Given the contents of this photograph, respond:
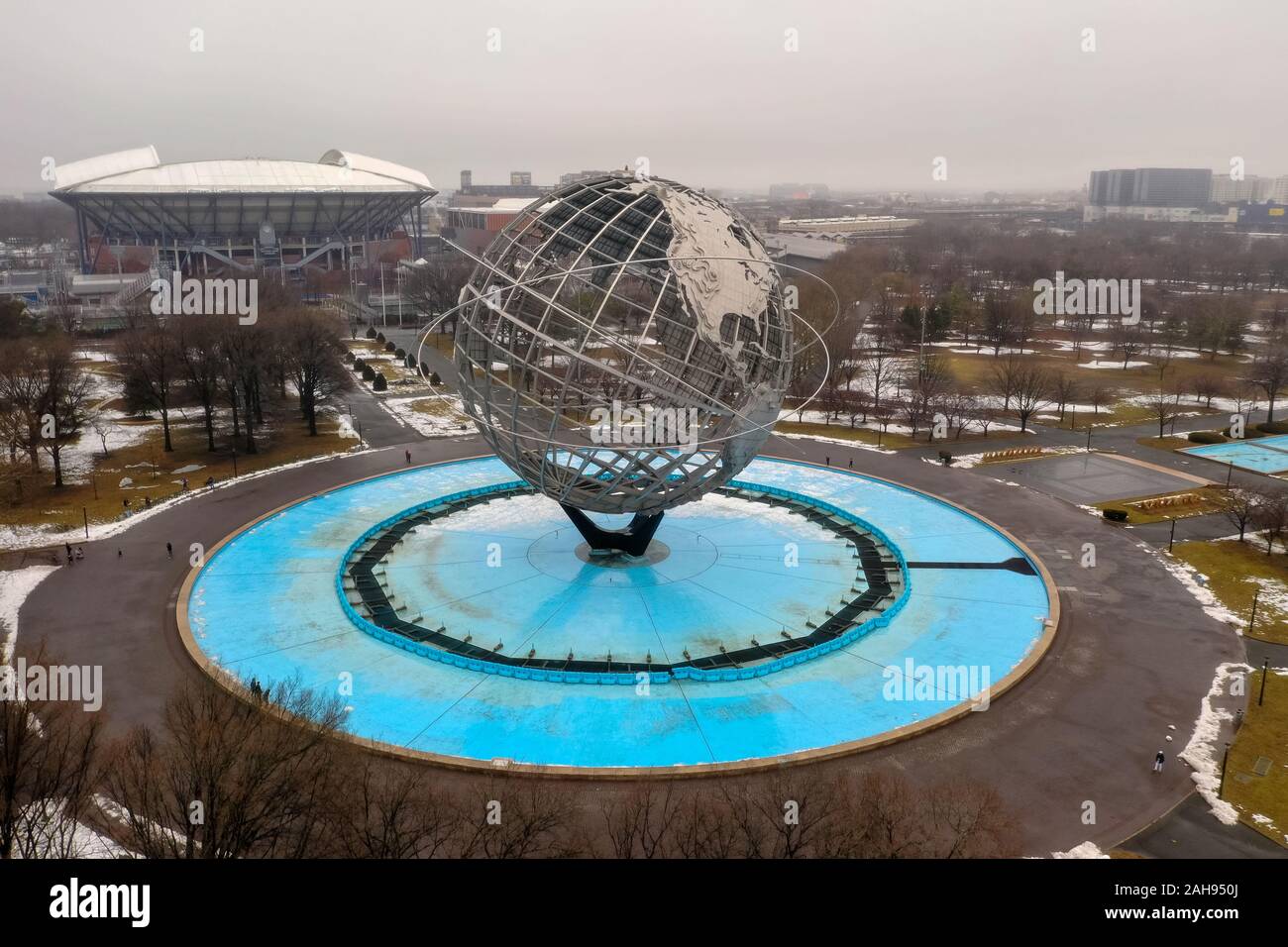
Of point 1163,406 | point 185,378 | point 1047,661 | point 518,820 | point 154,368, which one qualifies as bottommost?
point 518,820

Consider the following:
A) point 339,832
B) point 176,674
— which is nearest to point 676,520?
point 176,674

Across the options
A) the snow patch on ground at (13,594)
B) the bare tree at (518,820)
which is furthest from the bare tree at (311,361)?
the bare tree at (518,820)

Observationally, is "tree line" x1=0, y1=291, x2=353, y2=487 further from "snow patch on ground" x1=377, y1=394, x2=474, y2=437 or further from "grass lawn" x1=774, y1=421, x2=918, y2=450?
"grass lawn" x1=774, y1=421, x2=918, y2=450

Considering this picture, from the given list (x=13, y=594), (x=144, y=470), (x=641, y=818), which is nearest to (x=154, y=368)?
(x=144, y=470)

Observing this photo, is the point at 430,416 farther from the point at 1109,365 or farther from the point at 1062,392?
the point at 1109,365

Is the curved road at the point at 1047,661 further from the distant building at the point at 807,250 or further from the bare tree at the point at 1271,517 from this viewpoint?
the distant building at the point at 807,250

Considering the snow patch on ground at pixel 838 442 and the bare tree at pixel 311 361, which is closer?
the snow patch on ground at pixel 838 442
